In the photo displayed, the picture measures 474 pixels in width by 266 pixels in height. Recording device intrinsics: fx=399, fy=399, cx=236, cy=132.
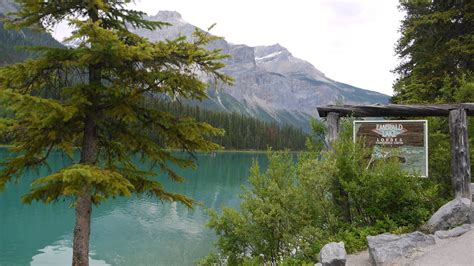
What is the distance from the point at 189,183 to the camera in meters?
54.5

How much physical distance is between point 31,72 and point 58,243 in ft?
62.1

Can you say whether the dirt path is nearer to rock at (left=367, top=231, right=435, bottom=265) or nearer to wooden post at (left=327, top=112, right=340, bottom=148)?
rock at (left=367, top=231, right=435, bottom=265)

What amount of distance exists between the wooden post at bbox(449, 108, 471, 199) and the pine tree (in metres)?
6.05

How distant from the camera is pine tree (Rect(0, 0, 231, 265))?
8133 millimetres

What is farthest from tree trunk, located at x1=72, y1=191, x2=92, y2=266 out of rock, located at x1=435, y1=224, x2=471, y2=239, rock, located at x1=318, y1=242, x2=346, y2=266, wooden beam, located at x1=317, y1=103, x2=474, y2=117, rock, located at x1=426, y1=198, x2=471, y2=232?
rock, located at x1=426, y1=198, x2=471, y2=232

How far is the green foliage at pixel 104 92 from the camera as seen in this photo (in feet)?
26.5

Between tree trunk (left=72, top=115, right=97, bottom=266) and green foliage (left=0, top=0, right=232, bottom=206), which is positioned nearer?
green foliage (left=0, top=0, right=232, bottom=206)

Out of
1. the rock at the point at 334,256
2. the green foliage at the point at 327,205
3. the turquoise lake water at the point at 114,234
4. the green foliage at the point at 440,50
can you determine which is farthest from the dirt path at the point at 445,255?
the turquoise lake water at the point at 114,234

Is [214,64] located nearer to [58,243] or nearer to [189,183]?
[58,243]

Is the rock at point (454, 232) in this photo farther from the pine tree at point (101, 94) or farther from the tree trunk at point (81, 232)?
the tree trunk at point (81, 232)

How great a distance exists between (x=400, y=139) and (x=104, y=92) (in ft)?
25.0

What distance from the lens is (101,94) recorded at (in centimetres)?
921

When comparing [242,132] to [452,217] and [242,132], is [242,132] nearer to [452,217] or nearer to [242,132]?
[242,132]

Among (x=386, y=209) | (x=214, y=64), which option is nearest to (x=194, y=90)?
(x=214, y=64)
